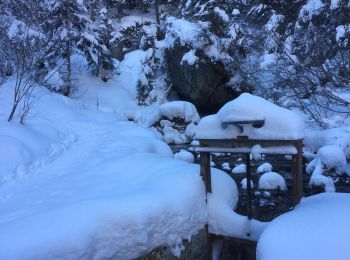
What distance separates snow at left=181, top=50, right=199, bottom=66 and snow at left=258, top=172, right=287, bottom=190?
8518 millimetres

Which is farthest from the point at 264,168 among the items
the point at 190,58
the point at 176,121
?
the point at 190,58

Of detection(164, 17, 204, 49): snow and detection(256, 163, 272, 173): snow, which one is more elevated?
detection(164, 17, 204, 49): snow

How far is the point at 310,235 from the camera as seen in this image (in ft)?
11.8

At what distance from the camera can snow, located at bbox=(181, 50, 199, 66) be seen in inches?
661

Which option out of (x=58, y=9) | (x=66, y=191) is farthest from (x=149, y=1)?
(x=66, y=191)

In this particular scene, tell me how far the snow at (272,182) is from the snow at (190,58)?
8.52m

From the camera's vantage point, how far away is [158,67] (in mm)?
20031

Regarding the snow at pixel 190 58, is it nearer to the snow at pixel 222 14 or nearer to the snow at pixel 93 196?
the snow at pixel 222 14

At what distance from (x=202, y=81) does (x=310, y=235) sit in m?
14.0

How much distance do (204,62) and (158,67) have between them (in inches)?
148

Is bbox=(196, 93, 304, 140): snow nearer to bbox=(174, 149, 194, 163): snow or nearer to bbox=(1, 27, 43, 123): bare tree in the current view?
bbox=(1, 27, 43, 123): bare tree

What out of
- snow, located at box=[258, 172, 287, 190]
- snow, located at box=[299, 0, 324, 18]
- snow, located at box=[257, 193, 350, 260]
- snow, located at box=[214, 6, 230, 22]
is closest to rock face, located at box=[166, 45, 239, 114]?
snow, located at box=[214, 6, 230, 22]

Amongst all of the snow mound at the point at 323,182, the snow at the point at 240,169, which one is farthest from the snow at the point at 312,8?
the snow mound at the point at 323,182

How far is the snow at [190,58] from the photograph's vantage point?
661 inches
